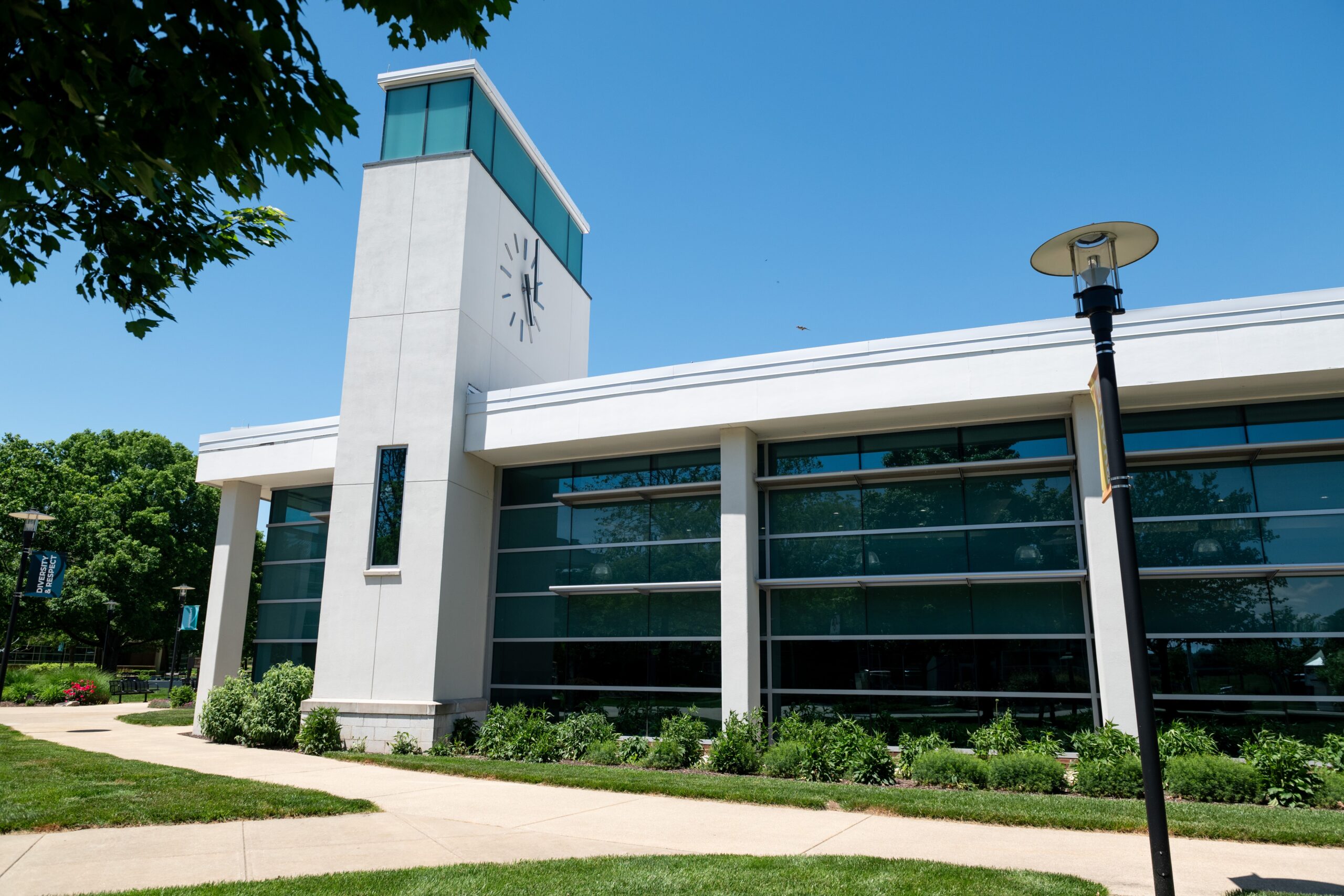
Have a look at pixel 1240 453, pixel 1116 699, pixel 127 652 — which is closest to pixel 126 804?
pixel 1116 699

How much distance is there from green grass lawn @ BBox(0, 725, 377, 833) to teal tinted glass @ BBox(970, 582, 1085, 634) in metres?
10.0

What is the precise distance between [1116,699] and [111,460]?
4853cm

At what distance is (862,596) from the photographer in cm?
1574

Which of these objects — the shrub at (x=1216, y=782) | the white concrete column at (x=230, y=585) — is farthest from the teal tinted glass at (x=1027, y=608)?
the white concrete column at (x=230, y=585)

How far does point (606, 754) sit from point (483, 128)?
44.2 feet

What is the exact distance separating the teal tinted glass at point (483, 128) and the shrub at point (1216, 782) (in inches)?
664

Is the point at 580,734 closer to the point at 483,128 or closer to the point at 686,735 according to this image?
the point at 686,735

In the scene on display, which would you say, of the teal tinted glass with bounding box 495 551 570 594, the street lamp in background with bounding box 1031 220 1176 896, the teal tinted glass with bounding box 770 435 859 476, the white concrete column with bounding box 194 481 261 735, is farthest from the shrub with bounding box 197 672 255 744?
the street lamp in background with bounding box 1031 220 1176 896

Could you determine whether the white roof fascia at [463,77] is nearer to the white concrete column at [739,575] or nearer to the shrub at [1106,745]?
the white concrete column at [739,575]

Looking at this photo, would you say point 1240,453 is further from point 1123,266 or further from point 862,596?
point 1123,266

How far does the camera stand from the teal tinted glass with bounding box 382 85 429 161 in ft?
64.3

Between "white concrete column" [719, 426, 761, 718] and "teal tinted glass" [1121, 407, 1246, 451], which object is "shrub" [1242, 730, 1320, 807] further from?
"white concrete column" [719, 426, 761, 718]

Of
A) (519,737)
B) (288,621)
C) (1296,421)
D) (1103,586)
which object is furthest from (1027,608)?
(288,621)

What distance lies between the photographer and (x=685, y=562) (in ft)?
56.4
